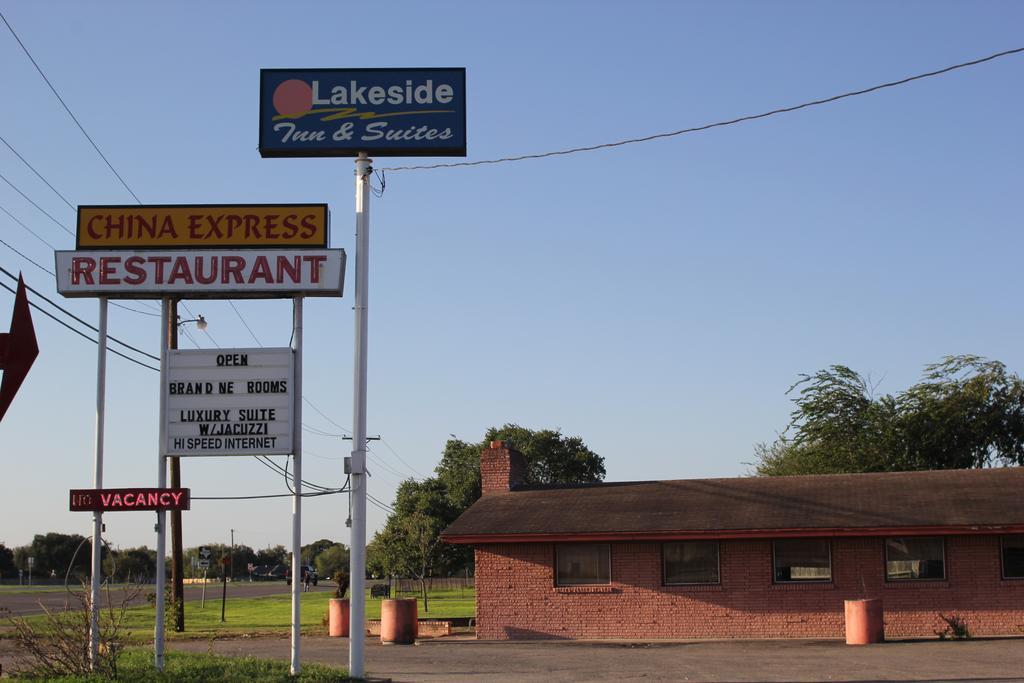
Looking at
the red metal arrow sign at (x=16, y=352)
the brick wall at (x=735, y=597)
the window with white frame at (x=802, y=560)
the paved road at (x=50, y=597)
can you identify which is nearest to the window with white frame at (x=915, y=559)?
the brick wall at (x=735, y=597)

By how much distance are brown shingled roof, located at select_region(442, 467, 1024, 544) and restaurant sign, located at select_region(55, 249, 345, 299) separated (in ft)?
38.2

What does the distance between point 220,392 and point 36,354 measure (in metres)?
2.74

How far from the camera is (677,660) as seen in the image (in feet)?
66.9

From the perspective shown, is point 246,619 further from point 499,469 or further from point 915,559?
point 915,559

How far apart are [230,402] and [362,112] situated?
4944 millimetres

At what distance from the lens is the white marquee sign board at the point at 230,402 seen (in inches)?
653

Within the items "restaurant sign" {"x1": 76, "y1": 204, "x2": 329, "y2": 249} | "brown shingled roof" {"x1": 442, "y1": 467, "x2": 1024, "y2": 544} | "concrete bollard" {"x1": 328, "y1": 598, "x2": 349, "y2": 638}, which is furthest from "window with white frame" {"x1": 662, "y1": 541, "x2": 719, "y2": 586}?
"restaurant sign" {"x1": 76, "y1": 204, "x2": 329, "y2": 249}

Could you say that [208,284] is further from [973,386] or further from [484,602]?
[973,386]

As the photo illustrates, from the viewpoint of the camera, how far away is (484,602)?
90.7 feet

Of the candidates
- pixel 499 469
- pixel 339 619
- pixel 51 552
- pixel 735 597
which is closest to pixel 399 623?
pixel 339 619

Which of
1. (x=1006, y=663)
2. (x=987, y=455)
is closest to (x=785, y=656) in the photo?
(x=1006, y=663)

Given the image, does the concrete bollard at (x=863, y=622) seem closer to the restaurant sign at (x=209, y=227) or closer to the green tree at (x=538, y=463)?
the restaurant sign at (x=209, y=227)

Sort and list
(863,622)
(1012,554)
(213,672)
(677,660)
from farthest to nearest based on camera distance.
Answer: (1012,554)
(863,622)
(677,660)
(213,672)

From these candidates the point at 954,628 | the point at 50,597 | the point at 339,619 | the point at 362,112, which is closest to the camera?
the point at 362,112
